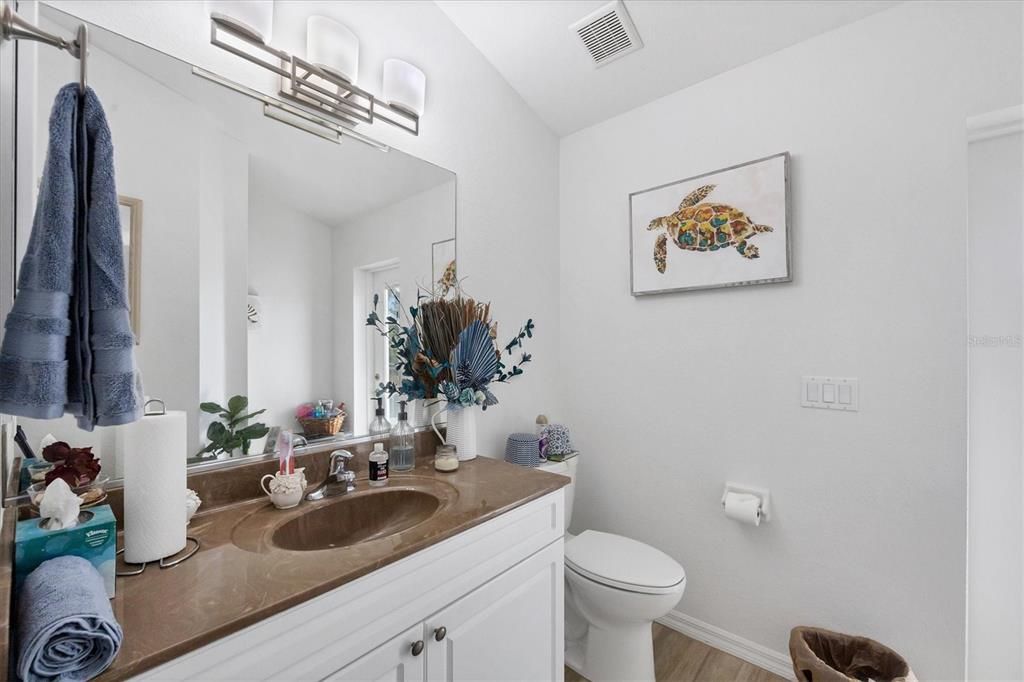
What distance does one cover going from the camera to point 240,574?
82 cm

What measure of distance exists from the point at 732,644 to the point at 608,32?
2468 mm

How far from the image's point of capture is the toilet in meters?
1.49

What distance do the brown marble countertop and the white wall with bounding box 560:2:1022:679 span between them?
3.23 ft

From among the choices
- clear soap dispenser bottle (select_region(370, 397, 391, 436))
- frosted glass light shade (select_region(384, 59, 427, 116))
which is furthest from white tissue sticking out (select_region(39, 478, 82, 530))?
frosted glass light shade (select_region(384, 59, 427, 116))

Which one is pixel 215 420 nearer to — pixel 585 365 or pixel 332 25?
pixel 332 25

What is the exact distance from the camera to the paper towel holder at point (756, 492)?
1.69 meters

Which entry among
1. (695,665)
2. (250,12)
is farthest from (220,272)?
(695,665)

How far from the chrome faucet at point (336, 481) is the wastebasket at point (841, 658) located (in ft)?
4.91

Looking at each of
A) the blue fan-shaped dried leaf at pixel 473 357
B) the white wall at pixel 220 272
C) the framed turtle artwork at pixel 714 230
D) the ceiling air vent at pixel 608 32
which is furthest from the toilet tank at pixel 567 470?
the ceiling air vent at pixel 608 32

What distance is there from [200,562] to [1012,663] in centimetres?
231

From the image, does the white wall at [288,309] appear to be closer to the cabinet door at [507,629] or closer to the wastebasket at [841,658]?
the cabinet door at [507,629]

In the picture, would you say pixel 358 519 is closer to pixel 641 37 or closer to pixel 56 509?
pixel 56 509

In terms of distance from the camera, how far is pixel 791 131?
1660mm

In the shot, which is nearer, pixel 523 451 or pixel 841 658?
pixel 841 658
